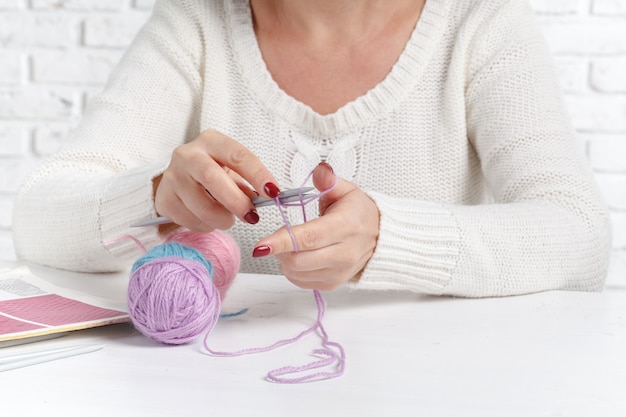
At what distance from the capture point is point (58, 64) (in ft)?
5.72

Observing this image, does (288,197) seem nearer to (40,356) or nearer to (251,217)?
(251,217)

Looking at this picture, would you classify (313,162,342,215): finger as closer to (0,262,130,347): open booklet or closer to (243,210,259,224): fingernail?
(243,210,259,224): fingernail

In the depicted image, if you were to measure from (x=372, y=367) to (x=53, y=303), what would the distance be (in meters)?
0.34

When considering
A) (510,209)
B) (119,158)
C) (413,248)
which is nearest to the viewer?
(413,248)

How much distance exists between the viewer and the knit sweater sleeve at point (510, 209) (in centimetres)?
85

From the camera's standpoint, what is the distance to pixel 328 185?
2.34 ft

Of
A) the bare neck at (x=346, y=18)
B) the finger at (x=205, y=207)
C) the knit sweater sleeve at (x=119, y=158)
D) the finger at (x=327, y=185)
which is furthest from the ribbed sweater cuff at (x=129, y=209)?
the bare neck at (x=346, y=18)

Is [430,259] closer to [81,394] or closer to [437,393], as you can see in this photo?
[437,393]

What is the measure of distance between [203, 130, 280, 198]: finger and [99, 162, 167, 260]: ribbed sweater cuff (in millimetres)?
142

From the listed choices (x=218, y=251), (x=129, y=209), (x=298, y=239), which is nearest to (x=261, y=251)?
(x=298, y=239)

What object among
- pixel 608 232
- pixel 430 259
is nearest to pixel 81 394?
pixel 430 259

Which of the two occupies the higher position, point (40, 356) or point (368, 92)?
point (368, 92)

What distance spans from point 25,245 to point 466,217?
0.61 metres

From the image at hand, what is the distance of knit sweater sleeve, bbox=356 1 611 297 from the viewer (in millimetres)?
853
